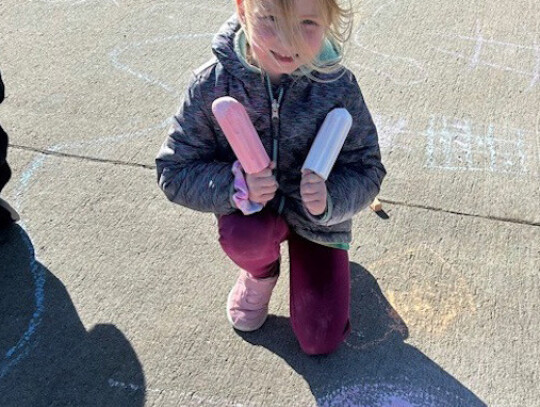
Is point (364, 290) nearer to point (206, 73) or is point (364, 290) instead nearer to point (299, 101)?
point (299, 101)

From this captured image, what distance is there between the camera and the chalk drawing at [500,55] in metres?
3.72

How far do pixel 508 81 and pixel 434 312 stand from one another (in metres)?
1.68

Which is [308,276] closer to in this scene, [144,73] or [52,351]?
[52,351]

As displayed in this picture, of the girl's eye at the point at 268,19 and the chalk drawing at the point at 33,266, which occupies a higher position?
the girl's eye at the point at 268,19

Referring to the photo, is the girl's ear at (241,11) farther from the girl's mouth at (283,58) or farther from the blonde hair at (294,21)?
the girl's mouth at (283,58)

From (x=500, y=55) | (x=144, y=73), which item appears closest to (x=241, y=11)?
(x=144, y=73)

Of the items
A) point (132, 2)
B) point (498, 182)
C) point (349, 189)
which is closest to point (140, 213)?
point (349, 189)

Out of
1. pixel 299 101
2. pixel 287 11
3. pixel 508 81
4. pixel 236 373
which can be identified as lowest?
pixel 508 81

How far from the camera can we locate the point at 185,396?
2178 mm

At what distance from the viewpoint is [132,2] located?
14.0ft

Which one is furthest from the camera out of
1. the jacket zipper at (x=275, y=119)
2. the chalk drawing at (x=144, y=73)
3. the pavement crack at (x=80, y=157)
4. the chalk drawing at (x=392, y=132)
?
the chalk drawing at (x=144, y=73)

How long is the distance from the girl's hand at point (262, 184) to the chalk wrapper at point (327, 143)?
0.34ft

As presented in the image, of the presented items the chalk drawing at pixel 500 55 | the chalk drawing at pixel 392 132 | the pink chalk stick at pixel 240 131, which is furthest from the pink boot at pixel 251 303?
the chalk drawing at pixel 500 55

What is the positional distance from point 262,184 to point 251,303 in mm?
542
